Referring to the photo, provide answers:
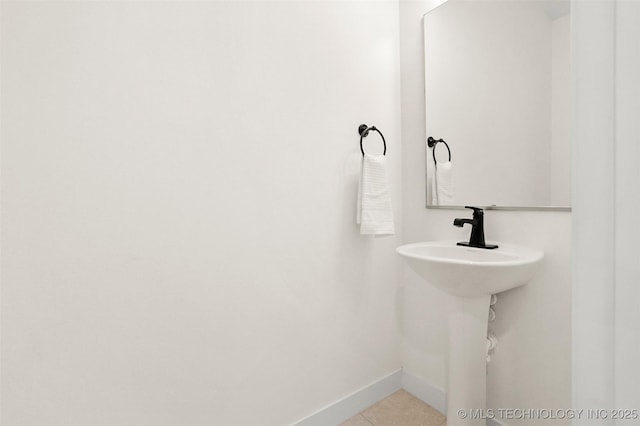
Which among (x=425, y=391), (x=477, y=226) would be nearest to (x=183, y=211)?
(x=477, y=226)

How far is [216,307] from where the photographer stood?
3.90 ft

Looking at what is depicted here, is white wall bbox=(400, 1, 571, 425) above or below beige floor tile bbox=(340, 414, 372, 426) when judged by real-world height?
above

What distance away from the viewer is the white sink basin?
3.58 feet

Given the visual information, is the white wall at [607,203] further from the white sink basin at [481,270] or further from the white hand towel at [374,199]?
the white hand towel at [374,199]

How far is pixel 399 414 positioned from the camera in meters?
1.59

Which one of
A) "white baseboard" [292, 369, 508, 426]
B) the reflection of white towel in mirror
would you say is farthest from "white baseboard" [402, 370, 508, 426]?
the reflection of white towel in mirror

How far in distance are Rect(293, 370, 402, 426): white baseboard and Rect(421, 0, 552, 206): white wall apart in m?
1.03

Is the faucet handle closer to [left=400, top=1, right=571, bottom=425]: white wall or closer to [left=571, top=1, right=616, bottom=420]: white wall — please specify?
[left=400, top=1, right=571, bottom=425]: white wall

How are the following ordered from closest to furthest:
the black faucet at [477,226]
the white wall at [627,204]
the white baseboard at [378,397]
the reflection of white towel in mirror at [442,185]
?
the white wall at [627,204], the black faucet at [477,226], the white baseboard at [378,397], the reflection of white towel in mirror at [442,185]

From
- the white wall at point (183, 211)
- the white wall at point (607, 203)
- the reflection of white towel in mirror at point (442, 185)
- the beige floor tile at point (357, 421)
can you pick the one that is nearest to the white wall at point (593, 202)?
the white wall at point (607, 203)

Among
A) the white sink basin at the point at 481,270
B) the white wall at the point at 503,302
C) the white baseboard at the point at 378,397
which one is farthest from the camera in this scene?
the white baseboard at the point at 378,397

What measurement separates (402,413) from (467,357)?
537 mm

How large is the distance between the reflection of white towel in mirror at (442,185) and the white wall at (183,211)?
378 mm

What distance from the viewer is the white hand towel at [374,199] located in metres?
1.51
